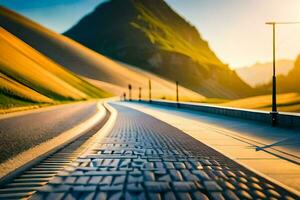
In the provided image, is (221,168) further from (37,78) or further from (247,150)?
(37,78)

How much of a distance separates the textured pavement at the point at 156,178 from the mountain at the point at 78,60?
153 metres

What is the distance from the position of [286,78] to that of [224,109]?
185 meters

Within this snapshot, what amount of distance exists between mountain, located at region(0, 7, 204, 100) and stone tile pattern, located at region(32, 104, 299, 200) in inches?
6011

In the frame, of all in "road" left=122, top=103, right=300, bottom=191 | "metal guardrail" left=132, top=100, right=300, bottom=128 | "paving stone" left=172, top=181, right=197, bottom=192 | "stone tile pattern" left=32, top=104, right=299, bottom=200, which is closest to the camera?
"stone tile pattern" left=32, top=104, right=299, bottom=200

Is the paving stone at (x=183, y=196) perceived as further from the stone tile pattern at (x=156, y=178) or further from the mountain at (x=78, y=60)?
the mountain at (x=78, y=60)

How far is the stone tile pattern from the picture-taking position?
5543 millimetres

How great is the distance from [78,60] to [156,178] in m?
180

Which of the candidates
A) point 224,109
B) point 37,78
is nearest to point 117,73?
point 37,78

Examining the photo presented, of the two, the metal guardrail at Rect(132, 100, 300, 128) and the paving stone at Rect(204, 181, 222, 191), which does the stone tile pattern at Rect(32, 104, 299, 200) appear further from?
the metal guardrail at Rect(132, 100, 300, 128)

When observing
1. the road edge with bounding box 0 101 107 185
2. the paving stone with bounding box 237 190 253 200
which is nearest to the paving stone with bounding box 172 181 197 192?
the paving stone with bounding box 237 190 253 200

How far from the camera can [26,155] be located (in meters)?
9.18

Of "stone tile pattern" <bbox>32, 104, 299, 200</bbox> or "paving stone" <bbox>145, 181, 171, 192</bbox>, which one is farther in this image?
"paving stone" <bbox>145, 181, 171, 192</bbox>

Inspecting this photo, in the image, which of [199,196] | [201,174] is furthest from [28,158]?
[199,196]

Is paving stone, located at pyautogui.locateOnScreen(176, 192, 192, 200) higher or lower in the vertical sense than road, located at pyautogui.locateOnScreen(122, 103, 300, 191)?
lower
